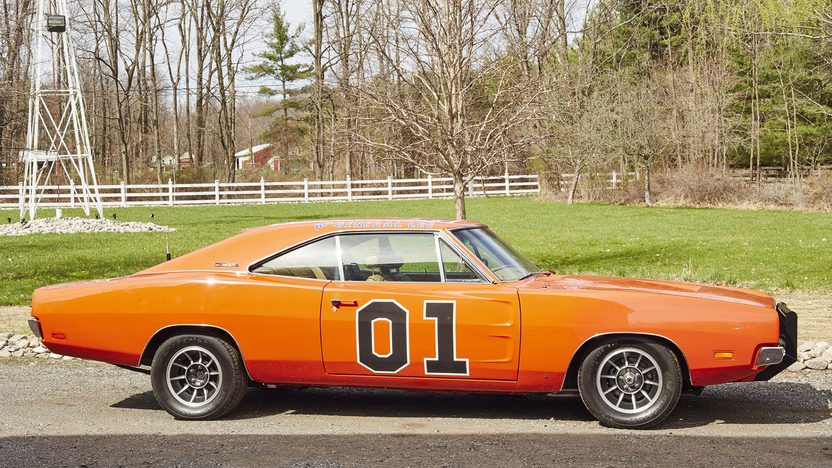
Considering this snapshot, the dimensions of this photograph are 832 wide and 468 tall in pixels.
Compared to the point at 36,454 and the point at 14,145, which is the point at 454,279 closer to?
the point at 36,454

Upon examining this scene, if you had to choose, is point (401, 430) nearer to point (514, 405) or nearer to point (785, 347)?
point (514, 405)

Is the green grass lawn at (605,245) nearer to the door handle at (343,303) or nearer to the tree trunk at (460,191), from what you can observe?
the tree trunk at (460,191)

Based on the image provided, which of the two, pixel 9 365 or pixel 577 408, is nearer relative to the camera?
pixel 577 408

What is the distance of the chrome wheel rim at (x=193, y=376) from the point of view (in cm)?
660

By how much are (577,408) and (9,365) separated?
5.38 m

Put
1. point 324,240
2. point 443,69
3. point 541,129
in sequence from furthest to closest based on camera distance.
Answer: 1. point 541,129
2. point 443,69
3. point 324,240

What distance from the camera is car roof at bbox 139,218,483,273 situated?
22.2 feet

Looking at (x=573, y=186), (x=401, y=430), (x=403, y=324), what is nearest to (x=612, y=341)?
(x=403, y=324)

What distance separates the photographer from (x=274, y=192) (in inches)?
2100

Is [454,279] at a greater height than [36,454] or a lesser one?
greater

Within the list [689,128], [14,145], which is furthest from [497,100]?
[14,145]

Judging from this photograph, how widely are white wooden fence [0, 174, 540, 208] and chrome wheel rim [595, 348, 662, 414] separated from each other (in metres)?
43.4

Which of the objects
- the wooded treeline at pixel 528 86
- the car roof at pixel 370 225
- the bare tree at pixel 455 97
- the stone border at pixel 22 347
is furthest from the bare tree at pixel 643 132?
the car roof at pixel 370 225

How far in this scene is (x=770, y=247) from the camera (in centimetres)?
2056
